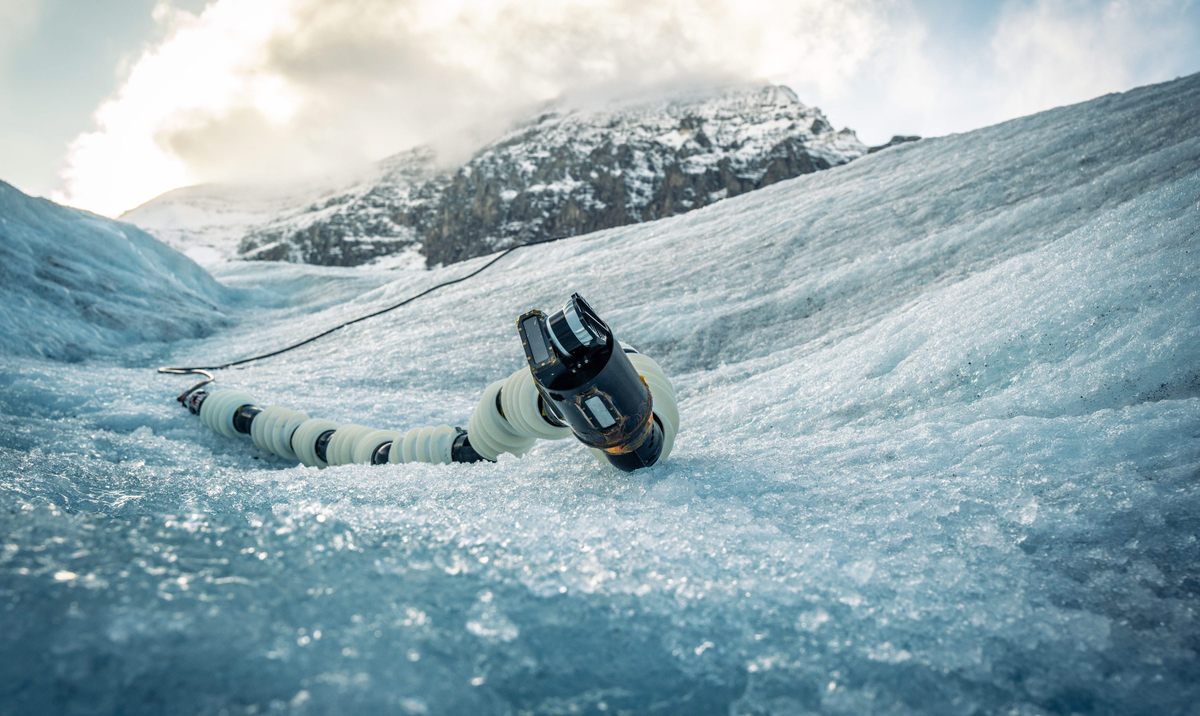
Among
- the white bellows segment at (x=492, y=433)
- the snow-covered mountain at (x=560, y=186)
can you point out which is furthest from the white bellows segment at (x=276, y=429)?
the snow-covered mountain at (x=560, y=186)

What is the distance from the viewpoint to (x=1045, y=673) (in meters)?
0.97

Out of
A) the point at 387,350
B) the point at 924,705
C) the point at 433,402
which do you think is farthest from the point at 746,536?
the point at 387,350

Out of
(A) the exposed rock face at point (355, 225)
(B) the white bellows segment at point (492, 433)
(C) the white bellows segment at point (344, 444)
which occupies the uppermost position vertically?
(A) the exposed rock face at point (355, 225)

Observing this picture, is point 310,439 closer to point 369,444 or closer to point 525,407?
point 369,444

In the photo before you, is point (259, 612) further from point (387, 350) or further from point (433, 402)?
point (387, 350)

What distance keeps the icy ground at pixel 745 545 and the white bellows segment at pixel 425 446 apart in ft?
2.37

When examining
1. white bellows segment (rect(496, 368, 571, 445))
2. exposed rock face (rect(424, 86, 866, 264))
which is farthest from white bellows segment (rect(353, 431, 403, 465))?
exposed rock face (rect(424, 86, 866, 264))

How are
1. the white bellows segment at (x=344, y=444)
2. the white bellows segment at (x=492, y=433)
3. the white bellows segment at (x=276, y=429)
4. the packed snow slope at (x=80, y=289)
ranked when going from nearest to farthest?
the white bellows segment at (x=492, y=433) < the white bellows segment at (x=344, y=444) < the white bellows segment at (x=276, y=429) < the packed snow slope at (x=80, y=289)

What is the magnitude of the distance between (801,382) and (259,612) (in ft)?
9.85

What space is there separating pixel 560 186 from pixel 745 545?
116 meters

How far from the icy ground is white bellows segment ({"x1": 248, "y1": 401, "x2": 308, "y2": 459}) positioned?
127 millimetres

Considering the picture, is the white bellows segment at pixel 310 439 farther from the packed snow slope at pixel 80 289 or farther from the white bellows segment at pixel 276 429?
the packed snow slope at pixel 80 289

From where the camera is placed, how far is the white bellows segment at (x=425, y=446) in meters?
3.16

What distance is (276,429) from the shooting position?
3984 millimetres
